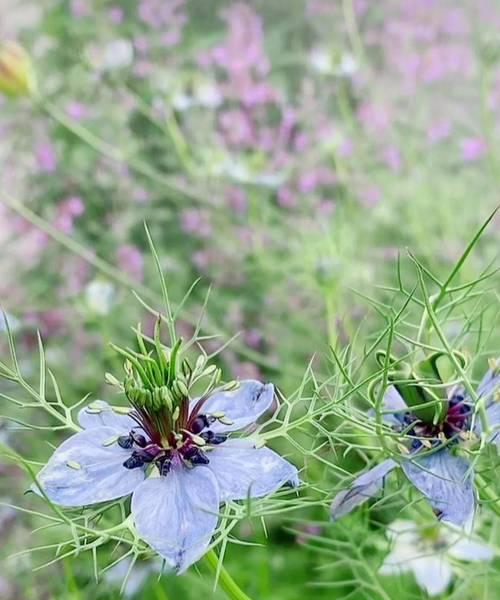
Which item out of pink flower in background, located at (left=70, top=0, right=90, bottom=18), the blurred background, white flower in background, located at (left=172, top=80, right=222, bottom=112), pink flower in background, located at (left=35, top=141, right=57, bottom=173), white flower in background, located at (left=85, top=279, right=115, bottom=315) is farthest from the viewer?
pink flower in background, located at (left=70, top=0, right=90, bottom=18)

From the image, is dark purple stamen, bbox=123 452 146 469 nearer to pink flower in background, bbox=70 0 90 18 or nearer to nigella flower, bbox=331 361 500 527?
nigella flower, bbox=331 361 500 527

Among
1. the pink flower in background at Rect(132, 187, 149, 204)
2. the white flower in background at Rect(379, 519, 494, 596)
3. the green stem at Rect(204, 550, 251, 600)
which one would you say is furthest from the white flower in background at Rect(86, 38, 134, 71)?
the green stem at Rect(204, 550, 251, 600)

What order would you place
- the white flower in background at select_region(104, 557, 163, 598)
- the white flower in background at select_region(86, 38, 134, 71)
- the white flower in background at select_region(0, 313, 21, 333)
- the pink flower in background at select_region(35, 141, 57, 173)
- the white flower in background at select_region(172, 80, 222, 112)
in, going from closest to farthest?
the white flower in background at select_region(0, 313, 21, 333)
the white flower in background at select_region(104, 557, 163, 598)
the white flower in background at select_region(86, 38, 134, 71)
the white flower in background at select_region(172, 80, 222, 112)
the pink flower in background at select_region(35, 141, 57, 173)

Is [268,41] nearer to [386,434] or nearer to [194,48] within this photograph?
[194,48]

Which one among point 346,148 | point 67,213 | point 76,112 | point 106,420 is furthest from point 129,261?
point 106,420

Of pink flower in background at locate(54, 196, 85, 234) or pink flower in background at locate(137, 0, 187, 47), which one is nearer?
pink flower in background at locate(54, 196, 85, 234)

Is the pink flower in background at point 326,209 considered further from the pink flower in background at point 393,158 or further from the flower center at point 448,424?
the flower center at point 448,424

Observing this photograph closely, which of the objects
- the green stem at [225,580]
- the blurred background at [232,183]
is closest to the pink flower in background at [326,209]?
the blurred background at [232,183]
